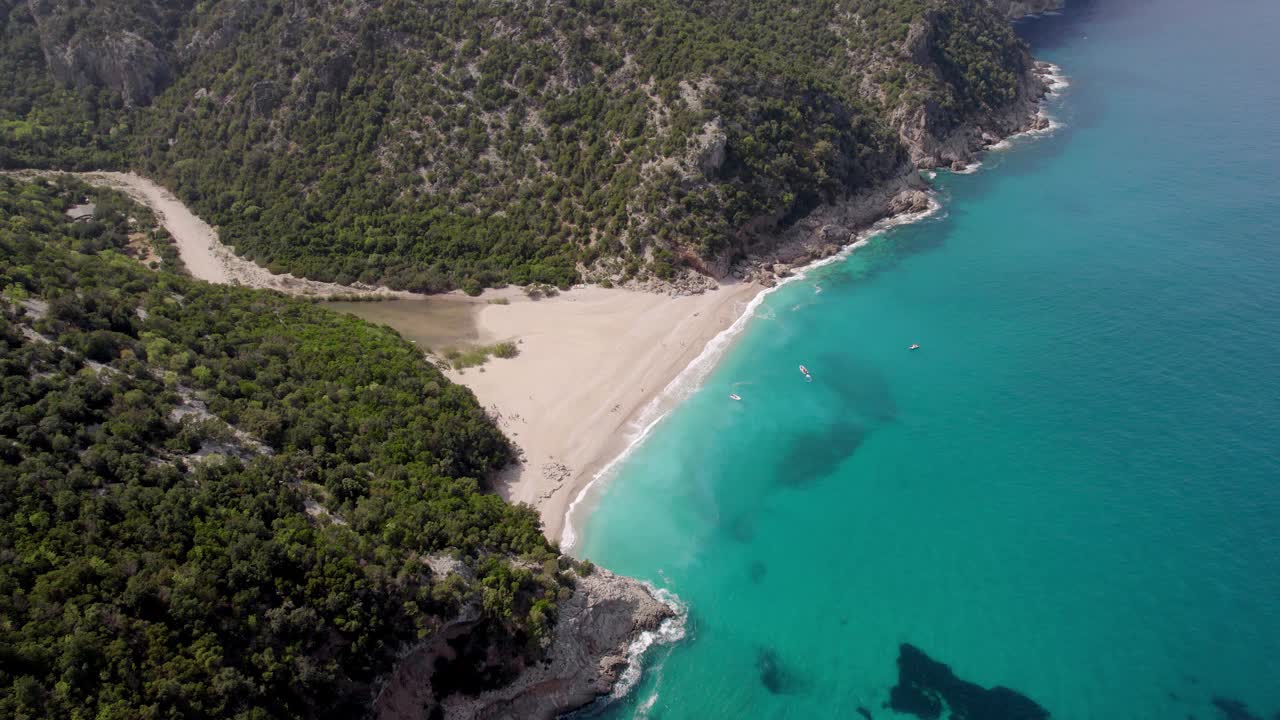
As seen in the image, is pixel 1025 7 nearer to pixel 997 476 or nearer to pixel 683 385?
pixel 683 385

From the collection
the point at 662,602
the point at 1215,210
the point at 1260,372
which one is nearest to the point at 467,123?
the point at 662,602

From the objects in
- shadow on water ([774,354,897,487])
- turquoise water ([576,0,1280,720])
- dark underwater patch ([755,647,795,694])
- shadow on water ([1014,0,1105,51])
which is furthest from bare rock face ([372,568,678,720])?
shadow on water ([1014,0,1105,51])

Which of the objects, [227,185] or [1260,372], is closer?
[1260,372]

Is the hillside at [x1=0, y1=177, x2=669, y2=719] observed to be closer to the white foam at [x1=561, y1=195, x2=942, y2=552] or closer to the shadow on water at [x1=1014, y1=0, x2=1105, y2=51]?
the white foam at [x1=561, y1=195, x2=942, y2=552]

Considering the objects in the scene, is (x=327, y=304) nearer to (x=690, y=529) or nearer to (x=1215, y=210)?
(x=690, y=529)

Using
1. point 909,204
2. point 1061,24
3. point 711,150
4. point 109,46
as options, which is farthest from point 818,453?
point 1061,24

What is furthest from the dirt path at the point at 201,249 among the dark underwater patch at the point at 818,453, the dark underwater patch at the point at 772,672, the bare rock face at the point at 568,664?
the dark underwater patch at the point at 772,672

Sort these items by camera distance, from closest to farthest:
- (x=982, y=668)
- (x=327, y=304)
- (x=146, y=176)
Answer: (x=982, y=668), (x=327, y=304), (x=146, y=176)
